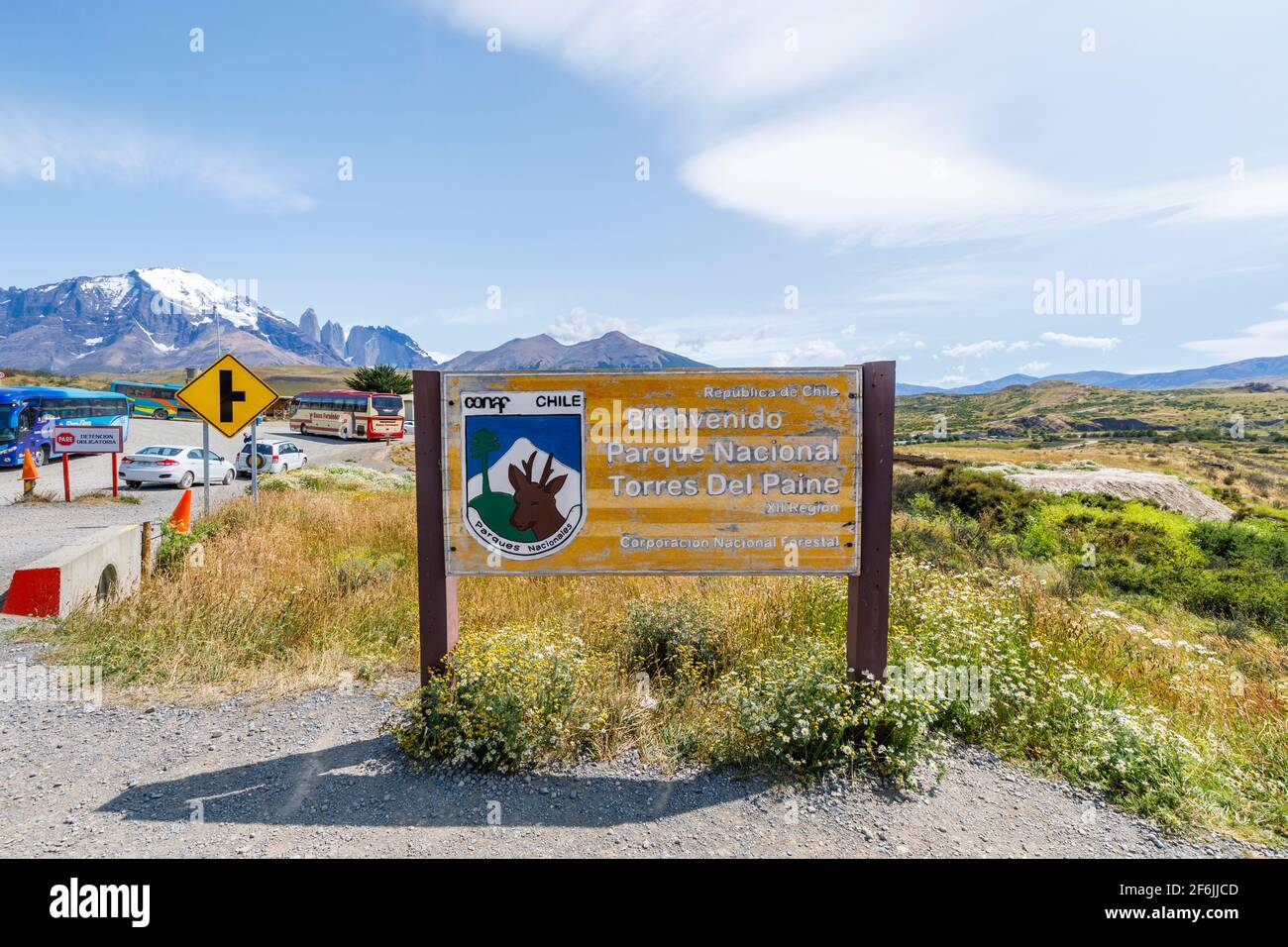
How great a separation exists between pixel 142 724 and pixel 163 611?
1797 mm

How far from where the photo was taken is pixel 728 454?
4027 millimetres

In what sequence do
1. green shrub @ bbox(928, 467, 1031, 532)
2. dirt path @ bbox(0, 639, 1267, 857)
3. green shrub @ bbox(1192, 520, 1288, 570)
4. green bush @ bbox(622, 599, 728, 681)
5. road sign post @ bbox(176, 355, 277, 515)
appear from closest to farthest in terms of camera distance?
1. dirt path @ bbox(0, 639, 1267, 857)
2. green bush @ bbox(622, 599, 728, 681)
3. road sign post @ bbox(176, 355, 277, 515)
4. green shrub @ bbox(1192, 520, 1288, 570)
5. green shrub @ bbox(928, 467, 1031, 532)

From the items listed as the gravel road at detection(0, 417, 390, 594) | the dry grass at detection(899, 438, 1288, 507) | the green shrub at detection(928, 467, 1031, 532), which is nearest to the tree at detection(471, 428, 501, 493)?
the gravel road at detection(0, 417, 390, 594)

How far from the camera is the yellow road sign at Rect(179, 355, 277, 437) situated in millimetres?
9664

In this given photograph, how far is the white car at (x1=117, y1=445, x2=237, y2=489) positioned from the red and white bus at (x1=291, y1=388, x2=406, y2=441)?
23434 millimetres

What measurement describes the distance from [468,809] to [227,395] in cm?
907

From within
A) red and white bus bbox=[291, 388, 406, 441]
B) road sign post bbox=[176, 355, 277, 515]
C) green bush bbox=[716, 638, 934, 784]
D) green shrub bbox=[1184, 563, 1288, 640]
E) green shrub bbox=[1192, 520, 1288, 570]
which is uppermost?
red and white bus bbox=[291, 388, 406, 441]

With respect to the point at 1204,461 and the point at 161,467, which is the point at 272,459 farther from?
the point at 1204,461

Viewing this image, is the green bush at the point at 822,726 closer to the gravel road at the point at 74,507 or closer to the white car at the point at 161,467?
the gravel road at the point at 74,507

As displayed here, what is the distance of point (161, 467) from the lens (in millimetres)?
18875

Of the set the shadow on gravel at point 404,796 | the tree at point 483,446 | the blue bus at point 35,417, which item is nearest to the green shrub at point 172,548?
the shadow on gravel at point 404,796

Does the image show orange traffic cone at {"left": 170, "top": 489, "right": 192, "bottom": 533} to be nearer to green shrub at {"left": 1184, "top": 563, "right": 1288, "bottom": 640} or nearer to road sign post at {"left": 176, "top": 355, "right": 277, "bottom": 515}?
road sign post at {"left": 176, "top": 355, "right": 277, "bottom": 515}

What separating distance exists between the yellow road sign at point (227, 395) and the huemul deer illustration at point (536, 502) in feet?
25.1

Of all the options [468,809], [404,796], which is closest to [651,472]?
[468,809]
